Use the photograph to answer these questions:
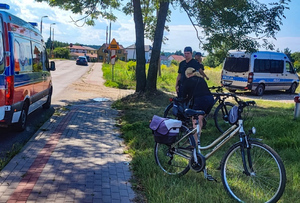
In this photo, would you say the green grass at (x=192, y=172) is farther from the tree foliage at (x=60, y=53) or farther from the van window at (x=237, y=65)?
the tree foliage at (x=60, y=53)

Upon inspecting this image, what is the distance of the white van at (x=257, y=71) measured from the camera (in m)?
17.5

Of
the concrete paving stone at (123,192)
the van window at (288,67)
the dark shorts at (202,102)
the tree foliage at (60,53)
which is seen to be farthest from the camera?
the tree foliage at (60,53)

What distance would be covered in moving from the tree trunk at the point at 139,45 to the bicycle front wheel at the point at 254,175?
9.35m

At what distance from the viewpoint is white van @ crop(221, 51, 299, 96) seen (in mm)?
17531

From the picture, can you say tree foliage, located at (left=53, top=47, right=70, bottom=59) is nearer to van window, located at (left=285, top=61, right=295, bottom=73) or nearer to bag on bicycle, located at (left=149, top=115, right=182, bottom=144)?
van window, located at (left=285, top=61, right=295, bottom=73)

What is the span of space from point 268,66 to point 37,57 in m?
13.5

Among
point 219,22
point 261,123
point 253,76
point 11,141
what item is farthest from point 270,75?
point 11,141

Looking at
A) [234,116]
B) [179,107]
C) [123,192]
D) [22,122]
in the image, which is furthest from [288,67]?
[123,192]

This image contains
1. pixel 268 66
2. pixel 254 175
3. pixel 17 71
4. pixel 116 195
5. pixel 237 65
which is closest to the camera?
pixel 254 175

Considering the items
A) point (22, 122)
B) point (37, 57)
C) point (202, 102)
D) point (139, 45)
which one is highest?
point (139, 45)

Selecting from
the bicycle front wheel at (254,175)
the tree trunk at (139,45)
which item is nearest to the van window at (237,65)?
the tree trunk at (139,45)

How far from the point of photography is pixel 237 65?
18031 millimetres

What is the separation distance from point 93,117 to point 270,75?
1247 cm

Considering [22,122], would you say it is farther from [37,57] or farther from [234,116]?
[234,116]
